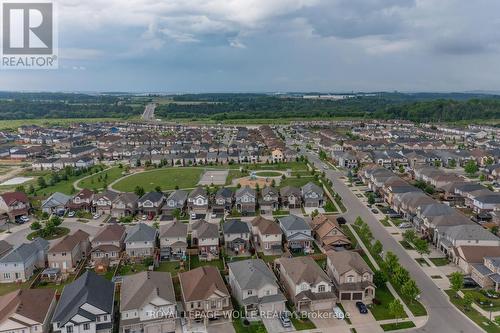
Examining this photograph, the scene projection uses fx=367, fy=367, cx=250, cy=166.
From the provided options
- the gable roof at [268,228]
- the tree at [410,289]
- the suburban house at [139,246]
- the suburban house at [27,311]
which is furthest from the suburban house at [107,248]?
the tree at [410,289]

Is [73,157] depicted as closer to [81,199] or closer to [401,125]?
[81,199]

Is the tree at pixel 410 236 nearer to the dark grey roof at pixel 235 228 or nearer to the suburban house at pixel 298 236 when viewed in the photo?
the suburban house at pixel 298 236

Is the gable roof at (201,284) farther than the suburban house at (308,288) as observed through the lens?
No

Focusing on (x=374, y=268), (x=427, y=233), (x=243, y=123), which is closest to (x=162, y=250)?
(x=374, y=268)

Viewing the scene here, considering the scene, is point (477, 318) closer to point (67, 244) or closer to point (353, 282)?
point (353, 282)

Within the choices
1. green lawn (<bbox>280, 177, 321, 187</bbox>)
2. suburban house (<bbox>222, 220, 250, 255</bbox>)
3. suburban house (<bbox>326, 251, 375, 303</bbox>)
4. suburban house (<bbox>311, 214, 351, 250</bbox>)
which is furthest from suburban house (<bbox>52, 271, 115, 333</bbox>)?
green lawn (<bbox>280, 177, 321, 187</bbox>)

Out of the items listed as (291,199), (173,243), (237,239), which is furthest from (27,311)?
(291,199)
